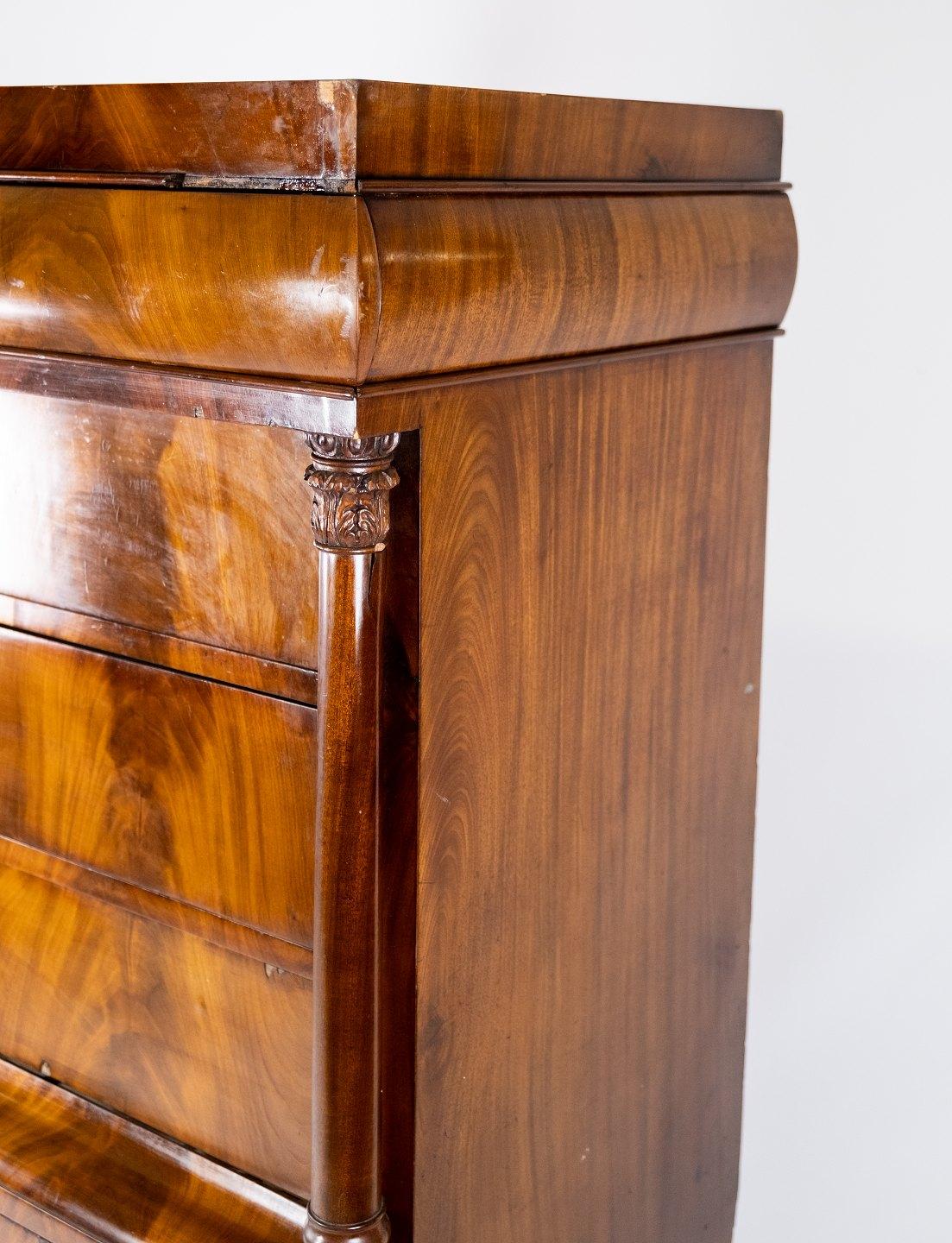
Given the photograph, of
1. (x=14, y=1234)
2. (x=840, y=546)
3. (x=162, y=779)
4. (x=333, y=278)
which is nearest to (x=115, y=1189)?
(x=14, y=1234)

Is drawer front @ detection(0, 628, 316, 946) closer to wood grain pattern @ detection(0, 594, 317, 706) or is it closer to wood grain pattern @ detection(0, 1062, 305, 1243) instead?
wood grain pattern @ detection(0, 594, 317, 706)

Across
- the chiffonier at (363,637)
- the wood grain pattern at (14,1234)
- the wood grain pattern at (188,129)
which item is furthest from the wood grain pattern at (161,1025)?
the wood grain pattern at (188,129)

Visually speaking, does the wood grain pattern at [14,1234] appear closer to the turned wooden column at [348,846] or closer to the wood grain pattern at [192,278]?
the turned wooden column at [348,846]

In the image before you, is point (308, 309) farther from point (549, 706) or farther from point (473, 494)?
point (549, 706)

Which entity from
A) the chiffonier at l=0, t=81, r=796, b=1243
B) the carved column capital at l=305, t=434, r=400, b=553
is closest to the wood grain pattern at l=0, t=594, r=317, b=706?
the chiffonier at l=0, t=81, r=796, b=1243

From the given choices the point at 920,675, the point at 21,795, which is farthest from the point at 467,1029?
the point at 920,675

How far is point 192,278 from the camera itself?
833mm

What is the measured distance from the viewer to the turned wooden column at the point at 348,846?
849 millimetres

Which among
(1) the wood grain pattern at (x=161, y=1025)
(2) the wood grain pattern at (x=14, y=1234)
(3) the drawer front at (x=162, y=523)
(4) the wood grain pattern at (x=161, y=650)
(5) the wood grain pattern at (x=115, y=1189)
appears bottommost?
(2) the wood grain pattern at (x=14, y=1234)

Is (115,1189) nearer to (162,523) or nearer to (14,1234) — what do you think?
(14,1234)

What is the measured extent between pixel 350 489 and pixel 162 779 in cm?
30

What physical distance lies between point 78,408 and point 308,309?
0.96 ft

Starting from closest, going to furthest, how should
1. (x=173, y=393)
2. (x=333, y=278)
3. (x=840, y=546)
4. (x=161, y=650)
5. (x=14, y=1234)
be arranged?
(x=333, y=278), (x=173, y=393), (x=161, y=650), (x=14, y=1234), (x=840, y=546)

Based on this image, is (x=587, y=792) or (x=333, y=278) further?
(x=587, y=792)
